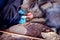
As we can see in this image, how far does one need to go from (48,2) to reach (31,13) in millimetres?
250

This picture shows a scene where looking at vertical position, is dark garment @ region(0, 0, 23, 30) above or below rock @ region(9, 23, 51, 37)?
above

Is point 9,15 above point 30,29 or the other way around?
above

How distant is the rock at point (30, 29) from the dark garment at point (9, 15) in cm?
8

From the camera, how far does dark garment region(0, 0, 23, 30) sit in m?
1.34

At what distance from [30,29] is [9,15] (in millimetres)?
266

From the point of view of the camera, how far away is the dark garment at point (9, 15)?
4.40 feet

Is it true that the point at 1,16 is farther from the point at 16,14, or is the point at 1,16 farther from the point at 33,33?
the point at 33,33

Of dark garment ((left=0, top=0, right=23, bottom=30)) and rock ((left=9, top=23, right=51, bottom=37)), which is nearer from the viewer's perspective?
rock ((left=9, top=23, right=51, bottom=37))

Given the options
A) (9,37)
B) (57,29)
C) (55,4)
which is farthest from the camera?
(55,4)

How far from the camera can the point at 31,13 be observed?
5.09 feet

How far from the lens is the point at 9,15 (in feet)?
4.49

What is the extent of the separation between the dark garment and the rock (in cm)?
8

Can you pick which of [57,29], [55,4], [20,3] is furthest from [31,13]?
[57,29]

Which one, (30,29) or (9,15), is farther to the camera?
(9,15)
